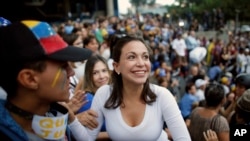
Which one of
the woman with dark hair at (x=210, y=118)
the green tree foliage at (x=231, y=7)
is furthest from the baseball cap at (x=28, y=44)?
the green tree foliage at (x=231, y=7)

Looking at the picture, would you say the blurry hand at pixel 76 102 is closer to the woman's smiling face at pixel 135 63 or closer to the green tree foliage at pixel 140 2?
the woman's smiling face at pixel 135 63

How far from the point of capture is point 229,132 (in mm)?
2896

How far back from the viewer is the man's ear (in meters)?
1.32

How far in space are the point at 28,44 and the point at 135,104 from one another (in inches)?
37.3

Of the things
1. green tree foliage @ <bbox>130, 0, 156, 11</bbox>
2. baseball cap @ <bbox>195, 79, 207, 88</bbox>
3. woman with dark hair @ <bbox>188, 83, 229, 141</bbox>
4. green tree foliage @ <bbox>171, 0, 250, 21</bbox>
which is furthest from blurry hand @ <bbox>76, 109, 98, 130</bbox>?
green tree foliage @ <bbox>130, 0, 156, 11</bbox>

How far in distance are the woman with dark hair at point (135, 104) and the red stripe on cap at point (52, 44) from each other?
0.68 m

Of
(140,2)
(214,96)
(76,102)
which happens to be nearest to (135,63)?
(76,102)

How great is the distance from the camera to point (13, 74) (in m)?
1.33

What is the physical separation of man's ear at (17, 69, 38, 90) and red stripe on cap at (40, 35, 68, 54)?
0.11 meters

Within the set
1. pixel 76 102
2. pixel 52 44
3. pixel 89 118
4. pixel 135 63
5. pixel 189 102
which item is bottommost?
pixel 189 102

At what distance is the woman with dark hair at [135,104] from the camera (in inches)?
76.7

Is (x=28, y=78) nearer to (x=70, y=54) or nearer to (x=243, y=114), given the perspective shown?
(x=70, y=54)

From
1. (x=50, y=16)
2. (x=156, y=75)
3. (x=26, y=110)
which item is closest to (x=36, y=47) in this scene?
(x=26, y=110)

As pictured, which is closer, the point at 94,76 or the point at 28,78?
the point at 28,78
